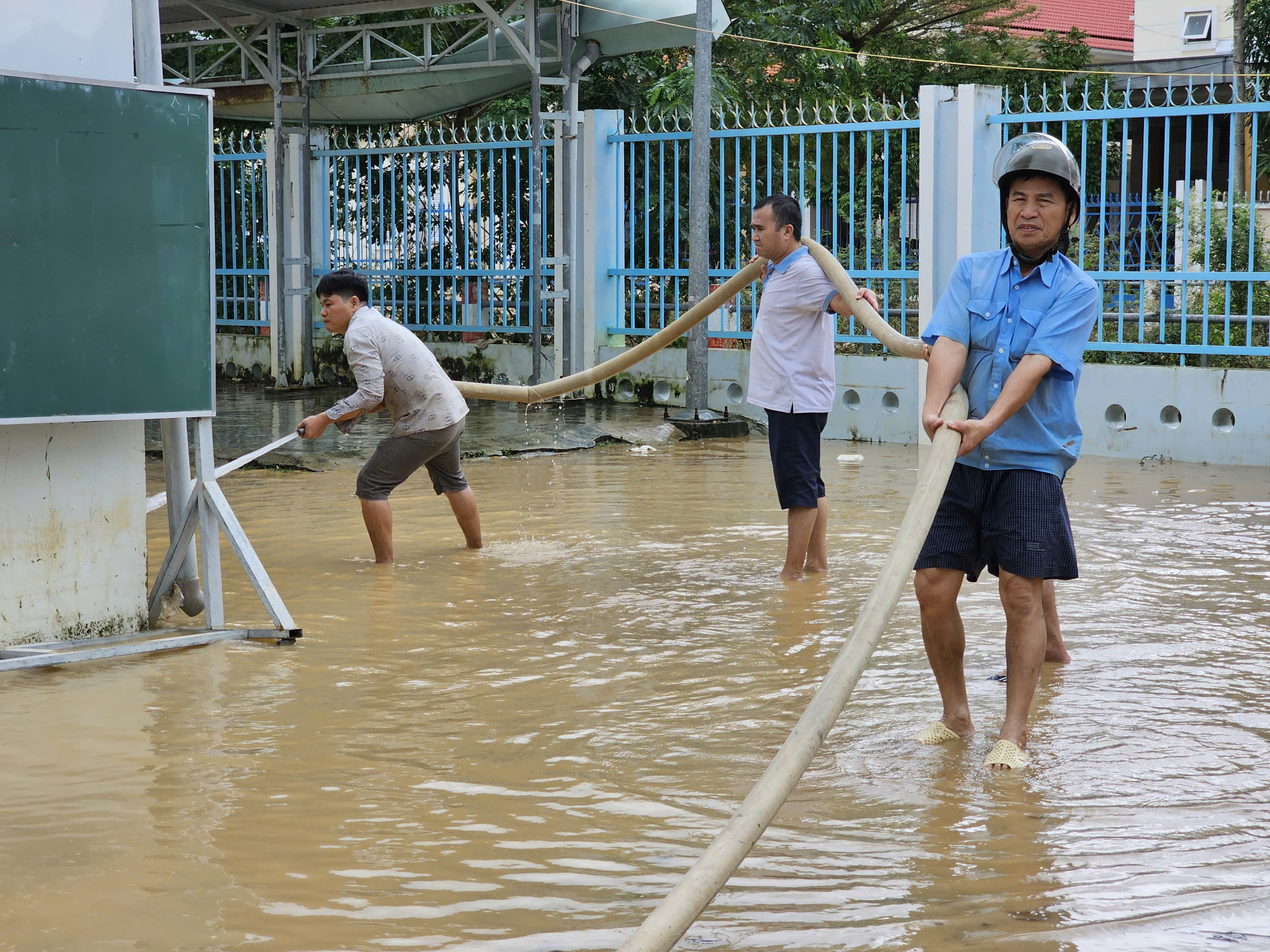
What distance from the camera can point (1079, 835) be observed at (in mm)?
3527

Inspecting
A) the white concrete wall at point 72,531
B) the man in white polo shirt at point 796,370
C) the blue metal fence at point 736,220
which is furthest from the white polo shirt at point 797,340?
the blue metal fence at point 736,220

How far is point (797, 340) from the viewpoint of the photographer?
6.82 m

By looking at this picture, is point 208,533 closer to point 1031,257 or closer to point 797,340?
point 797,340

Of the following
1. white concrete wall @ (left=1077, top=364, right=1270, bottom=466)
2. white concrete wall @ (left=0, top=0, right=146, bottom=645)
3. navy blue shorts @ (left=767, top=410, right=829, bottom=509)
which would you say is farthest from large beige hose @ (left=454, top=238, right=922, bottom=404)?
white concrete wall @ (left=1077, top=364, right=1270, bottom=466)

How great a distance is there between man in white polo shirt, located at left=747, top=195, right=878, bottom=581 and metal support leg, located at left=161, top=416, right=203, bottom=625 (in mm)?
2626

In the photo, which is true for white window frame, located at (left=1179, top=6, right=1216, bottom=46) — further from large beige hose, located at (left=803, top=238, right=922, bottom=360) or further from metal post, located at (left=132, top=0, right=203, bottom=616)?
metal post, located at (left=132, top=0, right=203, bottom=616)

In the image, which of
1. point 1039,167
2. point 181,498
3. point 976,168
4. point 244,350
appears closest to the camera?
point 1039,167

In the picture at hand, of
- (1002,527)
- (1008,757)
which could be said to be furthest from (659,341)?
(1008,757)

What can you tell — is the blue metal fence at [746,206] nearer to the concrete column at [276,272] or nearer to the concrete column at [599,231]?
the concrete column at [599,231]

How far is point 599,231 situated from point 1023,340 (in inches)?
377

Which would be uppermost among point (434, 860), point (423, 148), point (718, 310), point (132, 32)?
point (423, 148)

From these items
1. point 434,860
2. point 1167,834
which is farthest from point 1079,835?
point 434,860

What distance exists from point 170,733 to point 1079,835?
2709 mm

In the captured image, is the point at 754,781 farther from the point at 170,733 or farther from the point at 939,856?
the point at 170,733
